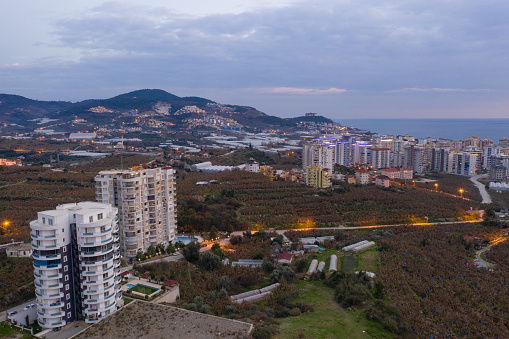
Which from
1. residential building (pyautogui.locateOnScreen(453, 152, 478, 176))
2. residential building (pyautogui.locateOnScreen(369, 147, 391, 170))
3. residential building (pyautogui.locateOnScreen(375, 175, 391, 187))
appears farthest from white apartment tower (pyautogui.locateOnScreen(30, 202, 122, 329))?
residential building (pyautogui.locateOnScreen(453, 152, 478, 176))

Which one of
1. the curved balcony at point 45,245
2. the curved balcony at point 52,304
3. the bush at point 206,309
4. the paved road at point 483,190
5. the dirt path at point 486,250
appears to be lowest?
the paved road at point 483,190

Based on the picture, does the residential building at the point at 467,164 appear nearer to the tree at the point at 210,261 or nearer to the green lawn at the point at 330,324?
the tree at the point at 210,261

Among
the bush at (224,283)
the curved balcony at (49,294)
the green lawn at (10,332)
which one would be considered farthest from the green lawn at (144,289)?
the green lawn at (10,332)

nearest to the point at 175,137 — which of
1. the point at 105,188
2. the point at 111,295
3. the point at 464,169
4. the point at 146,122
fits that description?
the point at 146,122

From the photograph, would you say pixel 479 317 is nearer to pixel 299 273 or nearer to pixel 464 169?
pixel 299 273

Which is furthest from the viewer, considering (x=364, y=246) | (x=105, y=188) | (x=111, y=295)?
(x=364, y=246)

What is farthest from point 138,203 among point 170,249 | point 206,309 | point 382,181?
point 382,181

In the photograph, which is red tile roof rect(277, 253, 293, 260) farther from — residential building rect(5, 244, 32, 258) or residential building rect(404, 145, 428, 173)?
residential building rect(404, 145, 428, 173)

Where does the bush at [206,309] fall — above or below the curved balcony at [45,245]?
below
